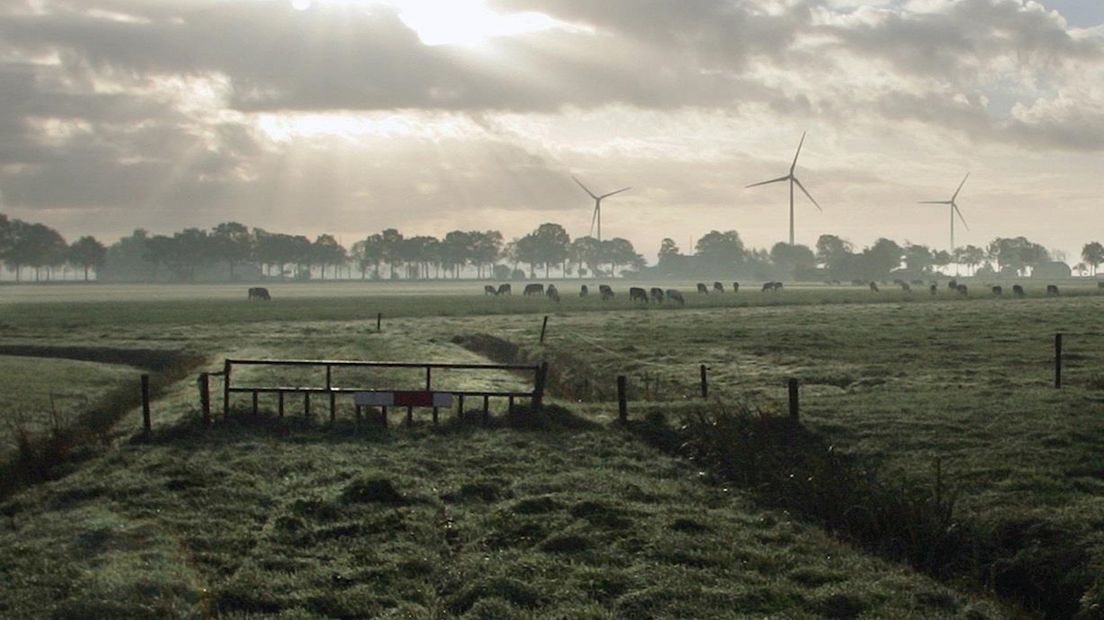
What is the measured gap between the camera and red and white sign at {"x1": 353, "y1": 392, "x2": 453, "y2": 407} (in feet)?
70.9

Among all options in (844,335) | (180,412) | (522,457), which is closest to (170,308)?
(844,335)

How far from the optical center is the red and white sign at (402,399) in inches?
851

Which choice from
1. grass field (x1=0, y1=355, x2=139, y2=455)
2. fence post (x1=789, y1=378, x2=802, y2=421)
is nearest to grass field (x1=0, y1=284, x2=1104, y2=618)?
fence post (x1=789, y1=378, x2=802, y2=421)

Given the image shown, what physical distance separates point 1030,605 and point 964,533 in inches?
67.6

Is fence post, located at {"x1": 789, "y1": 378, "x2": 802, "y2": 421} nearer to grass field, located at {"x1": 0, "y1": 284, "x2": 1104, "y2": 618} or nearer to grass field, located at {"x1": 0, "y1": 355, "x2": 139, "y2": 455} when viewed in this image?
grass field, located at {"x1": 0, "y1": 284, "x2": 1104, "y2": 618}

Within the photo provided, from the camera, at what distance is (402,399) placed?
21750 millimetres

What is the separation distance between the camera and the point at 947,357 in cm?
3609

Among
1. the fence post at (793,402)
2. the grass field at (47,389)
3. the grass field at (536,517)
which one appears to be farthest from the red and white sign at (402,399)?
the fence post at (793,402)

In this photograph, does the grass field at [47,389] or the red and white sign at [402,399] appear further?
the grass field at [47,389]

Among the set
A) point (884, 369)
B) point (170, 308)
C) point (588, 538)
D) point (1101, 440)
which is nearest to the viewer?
point (588, 538)

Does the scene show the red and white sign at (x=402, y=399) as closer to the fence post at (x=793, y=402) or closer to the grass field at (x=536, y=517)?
the grass field at (x=536, y=517)

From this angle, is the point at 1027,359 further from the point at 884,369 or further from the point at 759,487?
the point at 759,487

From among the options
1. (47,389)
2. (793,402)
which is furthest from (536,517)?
(47,389)

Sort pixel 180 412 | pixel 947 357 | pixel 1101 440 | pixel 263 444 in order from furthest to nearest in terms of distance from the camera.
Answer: pixel 947 357
pixel 180 412
pixel 263 444
pixel 1101 440
